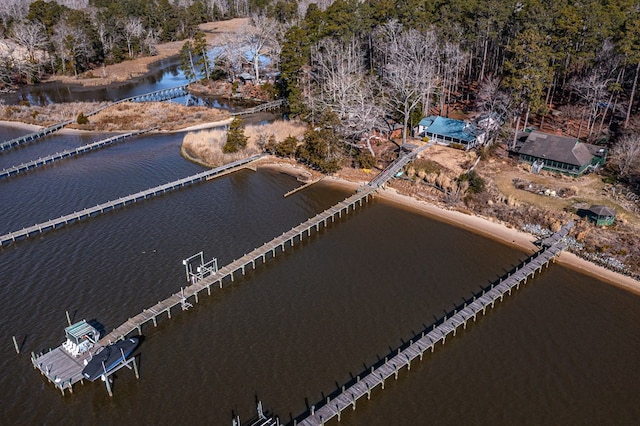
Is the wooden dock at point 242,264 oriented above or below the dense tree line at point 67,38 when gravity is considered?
below

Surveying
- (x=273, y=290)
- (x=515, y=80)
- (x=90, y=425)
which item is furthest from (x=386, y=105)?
(x=90, y=425)

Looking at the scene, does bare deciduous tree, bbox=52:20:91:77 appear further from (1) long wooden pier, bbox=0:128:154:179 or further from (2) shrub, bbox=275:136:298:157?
(2) shrub, bbox=275:136:298:157

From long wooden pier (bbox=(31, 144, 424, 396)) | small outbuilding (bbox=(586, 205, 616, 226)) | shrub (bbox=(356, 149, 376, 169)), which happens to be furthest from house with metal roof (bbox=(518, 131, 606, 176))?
shrub (bbox=(356, 149, 376, 169))

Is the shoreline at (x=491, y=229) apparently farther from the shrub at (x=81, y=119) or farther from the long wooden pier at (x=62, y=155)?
the shrub at (x=81, y=119)

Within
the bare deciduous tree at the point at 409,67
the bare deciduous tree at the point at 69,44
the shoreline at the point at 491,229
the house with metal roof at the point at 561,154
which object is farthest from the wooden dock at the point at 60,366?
the bare deciduous tree at the point at 69,44

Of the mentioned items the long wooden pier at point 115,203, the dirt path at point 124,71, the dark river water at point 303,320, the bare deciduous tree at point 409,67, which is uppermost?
Answer: the bare deciduous tree at point 409,67

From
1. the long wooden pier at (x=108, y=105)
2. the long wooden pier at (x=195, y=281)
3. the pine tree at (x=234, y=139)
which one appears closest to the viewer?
the long wooden pier at (x=195, y=281)

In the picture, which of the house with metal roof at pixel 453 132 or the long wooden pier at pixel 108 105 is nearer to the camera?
the house with metal roof at pixel 453 132
